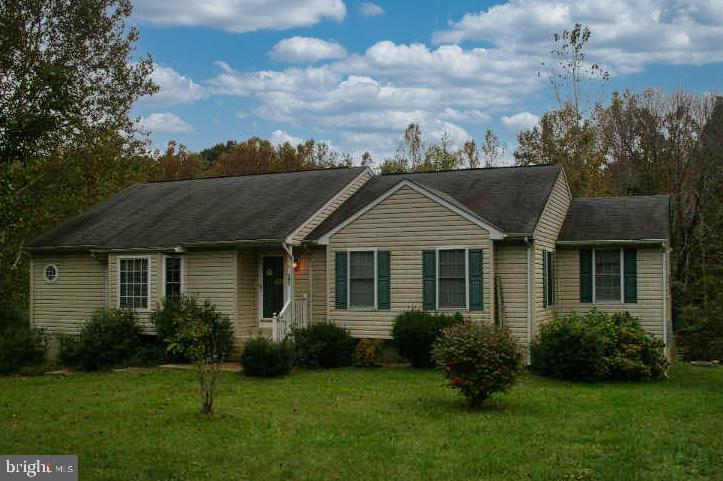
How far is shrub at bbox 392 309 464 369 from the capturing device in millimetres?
16984

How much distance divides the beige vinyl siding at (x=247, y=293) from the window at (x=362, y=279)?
2.84 m

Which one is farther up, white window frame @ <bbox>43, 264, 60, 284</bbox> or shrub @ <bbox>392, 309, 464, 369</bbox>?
white window frame @ <bbox>43, 264, 60, 284</bbox>

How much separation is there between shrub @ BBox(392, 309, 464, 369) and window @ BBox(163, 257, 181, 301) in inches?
242

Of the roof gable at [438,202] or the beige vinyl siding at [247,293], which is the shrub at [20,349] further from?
the roof gable at [438,202]

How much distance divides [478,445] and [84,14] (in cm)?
2170

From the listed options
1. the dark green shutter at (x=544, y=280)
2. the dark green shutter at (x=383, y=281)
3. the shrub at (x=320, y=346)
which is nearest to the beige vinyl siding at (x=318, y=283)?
the shrub at (x=320, y=346)

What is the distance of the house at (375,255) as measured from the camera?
1758 cm

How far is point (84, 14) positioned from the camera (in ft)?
83.9

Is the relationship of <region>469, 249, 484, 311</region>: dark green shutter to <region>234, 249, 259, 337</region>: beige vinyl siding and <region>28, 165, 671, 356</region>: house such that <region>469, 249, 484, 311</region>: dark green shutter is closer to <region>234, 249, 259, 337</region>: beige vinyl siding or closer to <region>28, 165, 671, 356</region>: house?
<region>28, 165, 671, 356</region>: house

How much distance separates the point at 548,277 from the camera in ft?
62.0

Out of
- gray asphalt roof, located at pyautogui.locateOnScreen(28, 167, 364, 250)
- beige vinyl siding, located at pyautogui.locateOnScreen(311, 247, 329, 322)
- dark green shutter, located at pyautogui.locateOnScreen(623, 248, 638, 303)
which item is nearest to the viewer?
dark green shutter, located at pyautogui.locateOnScreen(623, 248, 638, 303)

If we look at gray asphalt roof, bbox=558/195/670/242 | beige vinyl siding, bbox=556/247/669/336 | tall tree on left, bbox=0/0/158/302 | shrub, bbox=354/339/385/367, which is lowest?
shrub, bbox=354/339/385/367

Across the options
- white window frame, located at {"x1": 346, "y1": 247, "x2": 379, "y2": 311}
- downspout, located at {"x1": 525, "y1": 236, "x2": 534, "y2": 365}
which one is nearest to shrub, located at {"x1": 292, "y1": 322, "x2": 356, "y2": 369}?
white window frame, located at {"x1": 346, "y1": 247, "x2": 379, "y2": 311}

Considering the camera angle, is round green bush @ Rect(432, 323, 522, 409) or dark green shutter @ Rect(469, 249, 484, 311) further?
dark green shutter @ Rect(469, 249, 484, 311)
